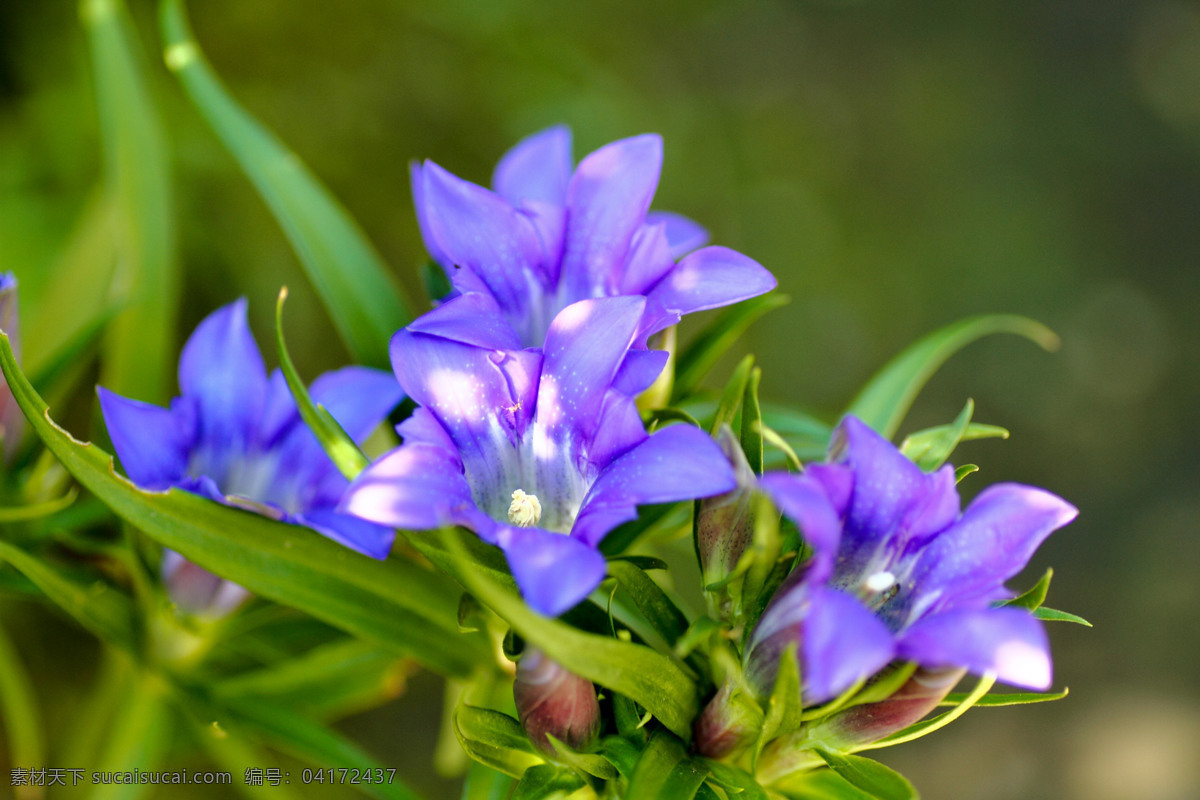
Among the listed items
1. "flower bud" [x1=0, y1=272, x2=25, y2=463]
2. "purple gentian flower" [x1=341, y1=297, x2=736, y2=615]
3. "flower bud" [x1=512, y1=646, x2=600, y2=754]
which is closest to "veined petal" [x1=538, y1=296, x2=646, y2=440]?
"purple gentian flower" [x1=341, y1=297, x2=736, y2=615]

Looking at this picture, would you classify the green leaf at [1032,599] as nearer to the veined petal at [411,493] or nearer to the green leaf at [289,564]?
the veined petal at [411,493]

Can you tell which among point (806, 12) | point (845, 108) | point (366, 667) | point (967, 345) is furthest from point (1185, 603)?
point (366, 667)

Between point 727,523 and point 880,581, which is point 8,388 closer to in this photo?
point 727,523

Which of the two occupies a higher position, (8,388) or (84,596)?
(8,388)

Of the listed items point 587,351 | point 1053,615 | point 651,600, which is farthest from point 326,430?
point 1053,615

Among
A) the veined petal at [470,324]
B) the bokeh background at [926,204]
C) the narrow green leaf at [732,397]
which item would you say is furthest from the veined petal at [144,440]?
the bokeh background at [926,204]

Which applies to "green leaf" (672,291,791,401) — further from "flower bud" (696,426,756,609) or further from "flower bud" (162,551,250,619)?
"flower bud" (162,551,250,619)

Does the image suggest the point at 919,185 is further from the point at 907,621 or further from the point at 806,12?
the point at 907,621
